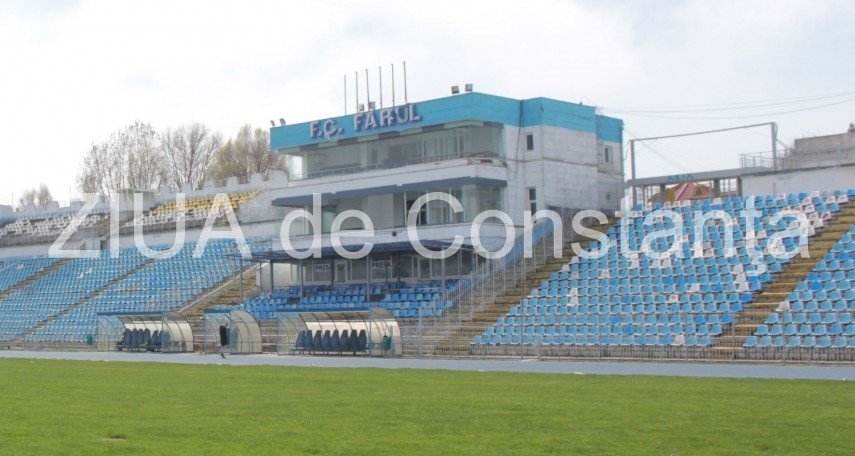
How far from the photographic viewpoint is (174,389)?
2250 cm

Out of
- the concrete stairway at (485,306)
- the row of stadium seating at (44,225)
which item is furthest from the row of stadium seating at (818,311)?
the row of stadium seating at (44,225)

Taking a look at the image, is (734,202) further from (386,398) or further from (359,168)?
(386,398)

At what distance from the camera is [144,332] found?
1869 inches

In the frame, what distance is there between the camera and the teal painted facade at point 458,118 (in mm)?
47531

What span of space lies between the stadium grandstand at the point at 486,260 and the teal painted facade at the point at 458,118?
3.6 inches

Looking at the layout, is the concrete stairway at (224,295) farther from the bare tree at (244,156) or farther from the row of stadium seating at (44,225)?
the bare tree at (244,156)

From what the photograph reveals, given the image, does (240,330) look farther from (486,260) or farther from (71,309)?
(71,309)

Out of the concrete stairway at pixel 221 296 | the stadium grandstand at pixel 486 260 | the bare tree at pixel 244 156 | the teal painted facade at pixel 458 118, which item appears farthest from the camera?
the bare tree at pixel 244 156

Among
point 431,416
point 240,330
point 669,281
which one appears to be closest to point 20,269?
point 240,330

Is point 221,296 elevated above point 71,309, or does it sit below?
above

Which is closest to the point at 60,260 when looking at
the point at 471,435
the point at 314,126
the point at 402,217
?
the point at 314,126

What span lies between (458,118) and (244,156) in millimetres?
56845

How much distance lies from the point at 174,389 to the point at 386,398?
5.25m

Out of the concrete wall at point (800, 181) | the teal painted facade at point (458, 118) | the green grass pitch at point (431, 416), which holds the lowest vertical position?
the green grass pitch at point (431, 416)
